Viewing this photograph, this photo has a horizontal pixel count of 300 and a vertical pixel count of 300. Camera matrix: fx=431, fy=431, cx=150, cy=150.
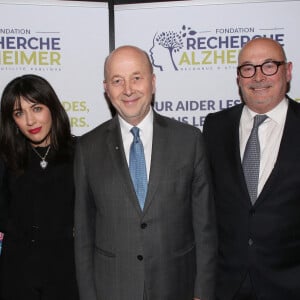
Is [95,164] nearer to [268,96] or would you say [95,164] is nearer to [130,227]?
[130,227]

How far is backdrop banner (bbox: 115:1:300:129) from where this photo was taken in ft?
10.6

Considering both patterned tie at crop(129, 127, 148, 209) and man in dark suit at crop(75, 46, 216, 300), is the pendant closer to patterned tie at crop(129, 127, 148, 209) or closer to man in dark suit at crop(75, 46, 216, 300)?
man in dark suit at crop(75, 46, 216, 300)

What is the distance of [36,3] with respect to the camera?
10.6ft

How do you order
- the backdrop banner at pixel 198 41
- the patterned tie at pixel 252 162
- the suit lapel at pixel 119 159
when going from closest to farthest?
the suit lapel at pixel 119 159 < the patterned tie at pixel 252 162 < the backdrop banner at pixel 198 41

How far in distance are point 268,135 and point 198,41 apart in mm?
1303

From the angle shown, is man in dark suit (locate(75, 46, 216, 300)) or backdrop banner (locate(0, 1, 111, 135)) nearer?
man in dark suit (locate(75, 46, 216, 300))

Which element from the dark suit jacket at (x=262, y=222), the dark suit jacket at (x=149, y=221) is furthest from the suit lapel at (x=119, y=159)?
the dark suit jacket at (x=262, y=222)

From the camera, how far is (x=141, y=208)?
207 centimetres

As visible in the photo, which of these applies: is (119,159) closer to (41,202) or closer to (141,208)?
(141,208)

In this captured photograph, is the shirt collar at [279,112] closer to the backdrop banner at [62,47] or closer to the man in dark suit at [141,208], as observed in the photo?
the man in dark suit at [141,208]

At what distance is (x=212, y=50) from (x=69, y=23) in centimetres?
111

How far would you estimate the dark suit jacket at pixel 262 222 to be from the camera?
2119 millimetres

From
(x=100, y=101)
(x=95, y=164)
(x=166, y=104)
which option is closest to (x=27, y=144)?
(x=95, y=164)

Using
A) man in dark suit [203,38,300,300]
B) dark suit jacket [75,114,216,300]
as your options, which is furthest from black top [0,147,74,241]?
man in dark suit [203,38,300,300]
